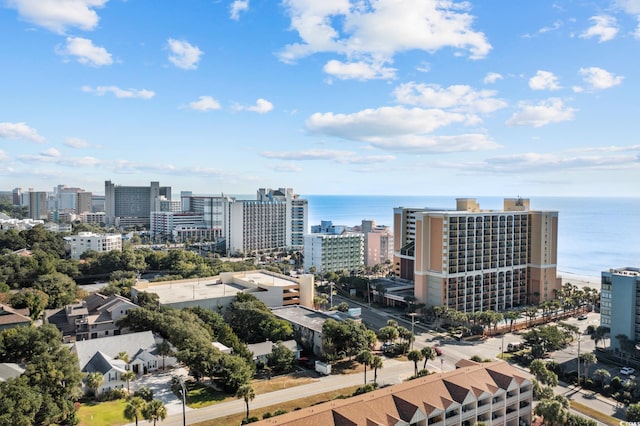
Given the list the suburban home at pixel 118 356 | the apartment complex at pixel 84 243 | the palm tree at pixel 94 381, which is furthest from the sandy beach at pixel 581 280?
the apartment complex at pixel 84 243

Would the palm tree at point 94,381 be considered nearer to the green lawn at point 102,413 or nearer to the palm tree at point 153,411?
the green lawn at point 102,413

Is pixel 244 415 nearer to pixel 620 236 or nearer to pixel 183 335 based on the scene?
pixel 183 335

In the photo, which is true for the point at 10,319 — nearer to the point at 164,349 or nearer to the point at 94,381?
the point at 164,349

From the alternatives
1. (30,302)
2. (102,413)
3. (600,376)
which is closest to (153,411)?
(102,413)

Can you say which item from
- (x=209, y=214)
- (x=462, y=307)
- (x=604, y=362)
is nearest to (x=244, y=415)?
(x=604, y=362)

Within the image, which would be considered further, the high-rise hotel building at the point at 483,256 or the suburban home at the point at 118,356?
the high-rise hotel building at the point at 483,256

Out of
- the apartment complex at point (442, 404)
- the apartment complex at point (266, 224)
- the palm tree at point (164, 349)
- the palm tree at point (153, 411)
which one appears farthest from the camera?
the apartment complex at point (266, 224)
